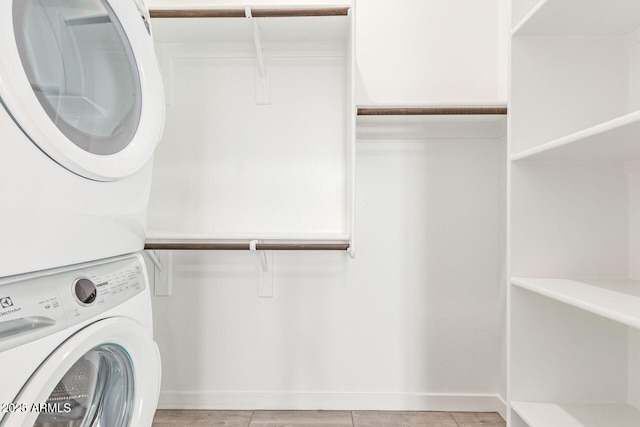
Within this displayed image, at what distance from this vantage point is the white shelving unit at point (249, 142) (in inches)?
74.6

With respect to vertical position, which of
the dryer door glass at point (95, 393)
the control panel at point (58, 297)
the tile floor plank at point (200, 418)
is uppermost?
the control panel at point (58, 297)

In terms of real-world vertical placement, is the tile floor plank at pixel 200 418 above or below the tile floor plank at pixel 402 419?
below

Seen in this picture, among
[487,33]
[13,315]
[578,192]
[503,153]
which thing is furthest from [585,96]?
[13,315]

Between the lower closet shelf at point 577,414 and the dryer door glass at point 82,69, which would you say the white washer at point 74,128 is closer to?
the dryer door glass at point 82,69

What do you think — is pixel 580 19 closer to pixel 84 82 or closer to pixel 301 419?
pixel 84 82

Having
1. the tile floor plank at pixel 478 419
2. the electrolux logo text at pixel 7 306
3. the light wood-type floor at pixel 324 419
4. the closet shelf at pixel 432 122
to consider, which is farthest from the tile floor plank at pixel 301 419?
the electrolux logo text at pixel 7 306

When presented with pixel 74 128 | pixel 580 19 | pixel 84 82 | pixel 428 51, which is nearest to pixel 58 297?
pixel 74 128

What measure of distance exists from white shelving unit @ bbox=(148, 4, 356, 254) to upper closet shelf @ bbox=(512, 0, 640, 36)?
798 mm

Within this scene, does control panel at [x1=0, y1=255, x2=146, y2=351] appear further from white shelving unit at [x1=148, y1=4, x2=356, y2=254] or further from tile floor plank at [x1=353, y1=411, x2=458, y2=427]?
tile floor plank at [x1=353, y1=411, x2=458, y2=427]

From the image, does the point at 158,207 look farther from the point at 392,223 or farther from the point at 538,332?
the point at 538,332

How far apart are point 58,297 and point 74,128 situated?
324mm

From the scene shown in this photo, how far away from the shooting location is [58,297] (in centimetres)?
82

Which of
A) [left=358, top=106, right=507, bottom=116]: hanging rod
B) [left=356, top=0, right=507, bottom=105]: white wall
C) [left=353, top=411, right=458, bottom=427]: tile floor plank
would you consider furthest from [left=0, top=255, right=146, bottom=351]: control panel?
[left=356, top=0, right=507, bottom=105]: white wall

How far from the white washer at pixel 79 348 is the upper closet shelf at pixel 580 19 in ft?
4.16
